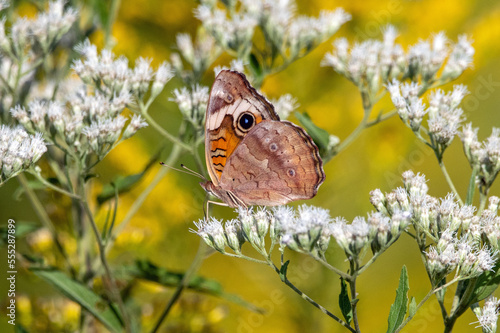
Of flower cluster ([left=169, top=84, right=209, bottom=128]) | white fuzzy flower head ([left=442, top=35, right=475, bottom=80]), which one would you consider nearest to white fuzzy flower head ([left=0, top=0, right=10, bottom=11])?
flower cluster ([left=169, top=84, right=209, bottom=128])

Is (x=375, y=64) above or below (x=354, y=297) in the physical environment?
above

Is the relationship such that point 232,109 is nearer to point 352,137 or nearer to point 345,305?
point 352,137

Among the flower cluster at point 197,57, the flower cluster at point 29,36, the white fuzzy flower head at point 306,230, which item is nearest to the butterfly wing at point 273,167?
the white fuzzy flower head at point 306,230

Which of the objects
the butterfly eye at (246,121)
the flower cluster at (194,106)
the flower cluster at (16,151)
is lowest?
the flower cluster at (16,151)

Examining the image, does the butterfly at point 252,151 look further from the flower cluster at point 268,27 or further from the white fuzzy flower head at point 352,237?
the flower cluster at point 268,27

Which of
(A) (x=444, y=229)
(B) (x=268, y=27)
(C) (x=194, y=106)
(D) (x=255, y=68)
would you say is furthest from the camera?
(B) (x=268, y=27)

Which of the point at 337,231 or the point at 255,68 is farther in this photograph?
the point at 255,68

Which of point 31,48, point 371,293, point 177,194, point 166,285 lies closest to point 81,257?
point 166,285

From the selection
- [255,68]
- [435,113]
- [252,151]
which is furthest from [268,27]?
[435,113]
